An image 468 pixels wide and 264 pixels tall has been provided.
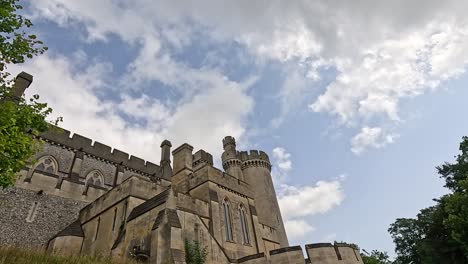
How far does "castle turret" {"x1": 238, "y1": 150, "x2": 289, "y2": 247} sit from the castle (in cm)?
25

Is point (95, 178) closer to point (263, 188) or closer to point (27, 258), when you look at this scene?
point (263, 188)

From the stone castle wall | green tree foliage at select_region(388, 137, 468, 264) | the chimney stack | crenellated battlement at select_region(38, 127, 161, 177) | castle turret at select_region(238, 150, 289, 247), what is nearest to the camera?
the stone castle wall

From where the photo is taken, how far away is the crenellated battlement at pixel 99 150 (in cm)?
2405

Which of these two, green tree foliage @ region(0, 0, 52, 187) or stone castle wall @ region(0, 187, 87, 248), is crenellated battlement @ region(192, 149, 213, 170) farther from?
green tree foliage @ region(0, 0, 52, 187)

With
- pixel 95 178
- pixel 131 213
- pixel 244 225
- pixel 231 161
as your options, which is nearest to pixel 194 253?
pixel 131 213

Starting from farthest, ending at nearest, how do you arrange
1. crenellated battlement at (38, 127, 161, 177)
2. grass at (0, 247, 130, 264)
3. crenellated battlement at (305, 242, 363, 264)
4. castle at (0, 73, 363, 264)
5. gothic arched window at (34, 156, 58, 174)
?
crenellated battlement at (38, 127, 161, 177)
gothic arched window at (34, 156, 58, 174)
crenellated battlement at (305, 242, 363, 264)
castle at (0, 73, 363, 264)
grass at (0, 247, 130, 264)

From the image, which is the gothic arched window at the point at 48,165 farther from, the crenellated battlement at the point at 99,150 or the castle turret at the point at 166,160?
the castle turret at the point at 166,160

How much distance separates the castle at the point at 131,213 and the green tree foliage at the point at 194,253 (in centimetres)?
60

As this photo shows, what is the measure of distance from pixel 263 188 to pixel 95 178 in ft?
55.6

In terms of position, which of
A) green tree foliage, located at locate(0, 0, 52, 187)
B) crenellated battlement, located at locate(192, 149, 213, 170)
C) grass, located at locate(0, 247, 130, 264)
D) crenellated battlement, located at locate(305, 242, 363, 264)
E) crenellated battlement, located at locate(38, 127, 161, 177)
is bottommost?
grass, located at locate(0, 247, 130, 264)

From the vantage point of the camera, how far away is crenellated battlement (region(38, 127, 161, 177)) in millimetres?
24047

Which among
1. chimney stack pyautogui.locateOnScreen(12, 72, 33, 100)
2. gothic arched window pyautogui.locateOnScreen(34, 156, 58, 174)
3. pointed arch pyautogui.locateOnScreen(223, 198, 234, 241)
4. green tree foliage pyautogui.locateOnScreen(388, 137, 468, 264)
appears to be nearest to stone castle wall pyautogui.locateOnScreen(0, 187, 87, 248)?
gothic arched window pyautogui.locateOnScreen(34, 156, 58, 174)

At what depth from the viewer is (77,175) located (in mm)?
23328

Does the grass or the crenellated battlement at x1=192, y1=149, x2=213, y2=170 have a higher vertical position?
the crenellated battlement at x1=192, y1=149, x2=213, y2=170
